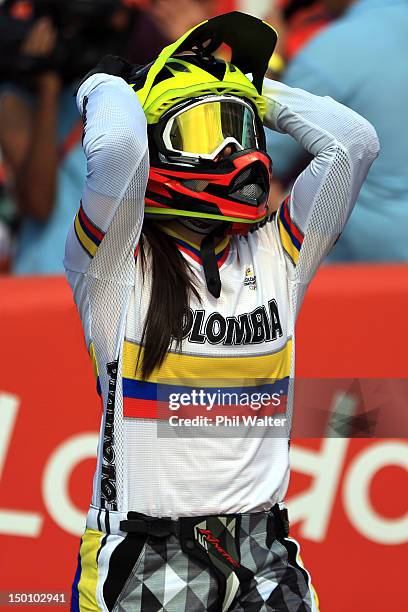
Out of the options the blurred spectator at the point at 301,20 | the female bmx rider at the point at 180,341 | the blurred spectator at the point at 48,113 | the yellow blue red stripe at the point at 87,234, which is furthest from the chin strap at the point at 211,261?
the blurred spectator at the point at 301,20

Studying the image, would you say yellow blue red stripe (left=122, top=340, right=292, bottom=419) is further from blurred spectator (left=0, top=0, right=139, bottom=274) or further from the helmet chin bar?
blurred spectator (left=0, top=0, right=139, bottom=274)

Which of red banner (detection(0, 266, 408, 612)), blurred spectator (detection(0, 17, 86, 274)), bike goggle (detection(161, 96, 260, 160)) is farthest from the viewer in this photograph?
blurred spectator (detection(0, 17, 86, 274))

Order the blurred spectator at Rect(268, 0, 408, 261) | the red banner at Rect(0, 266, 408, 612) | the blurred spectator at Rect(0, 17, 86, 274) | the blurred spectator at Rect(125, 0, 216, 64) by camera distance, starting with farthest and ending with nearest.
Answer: the blurred spectator at Rect(125, 0, 216, 64), the blurred spectator at Rect(0, 17, 86, 274), the blurred spectator at Rect(268, 0, 408, 261), the red banner at Rect(0, 266, 408, 612)

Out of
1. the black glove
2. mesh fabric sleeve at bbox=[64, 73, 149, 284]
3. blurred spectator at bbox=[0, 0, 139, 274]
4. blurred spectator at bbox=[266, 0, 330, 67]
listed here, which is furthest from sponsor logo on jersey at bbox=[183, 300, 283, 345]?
blurred spectator at bbox=[266, 0, 330, 67]

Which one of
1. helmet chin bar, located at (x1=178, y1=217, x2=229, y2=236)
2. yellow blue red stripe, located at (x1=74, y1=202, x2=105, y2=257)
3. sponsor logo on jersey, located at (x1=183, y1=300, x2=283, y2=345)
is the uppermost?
helmet chin bar, located at (x1=178, y1=217, x2=229, y2=236)

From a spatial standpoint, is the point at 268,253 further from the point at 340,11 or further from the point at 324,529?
the point at 340,11

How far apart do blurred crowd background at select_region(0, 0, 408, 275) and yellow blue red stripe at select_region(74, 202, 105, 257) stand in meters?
2.00

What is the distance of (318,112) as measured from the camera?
3135 millimetres

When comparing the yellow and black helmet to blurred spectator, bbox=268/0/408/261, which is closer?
the yellow and black helmet

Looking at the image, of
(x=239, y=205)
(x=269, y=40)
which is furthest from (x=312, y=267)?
(x=269, y=40)

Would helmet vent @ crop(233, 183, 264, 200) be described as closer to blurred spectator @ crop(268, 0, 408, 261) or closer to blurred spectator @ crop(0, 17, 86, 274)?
blurred spectator @ crop(268, 0, 408, 261)

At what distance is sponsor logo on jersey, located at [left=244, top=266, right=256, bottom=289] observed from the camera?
9.77 ft

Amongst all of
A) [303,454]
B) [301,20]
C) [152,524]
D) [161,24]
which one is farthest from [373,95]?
[152,524]

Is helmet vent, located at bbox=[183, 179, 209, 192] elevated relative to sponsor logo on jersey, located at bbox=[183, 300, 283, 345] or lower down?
elevated
